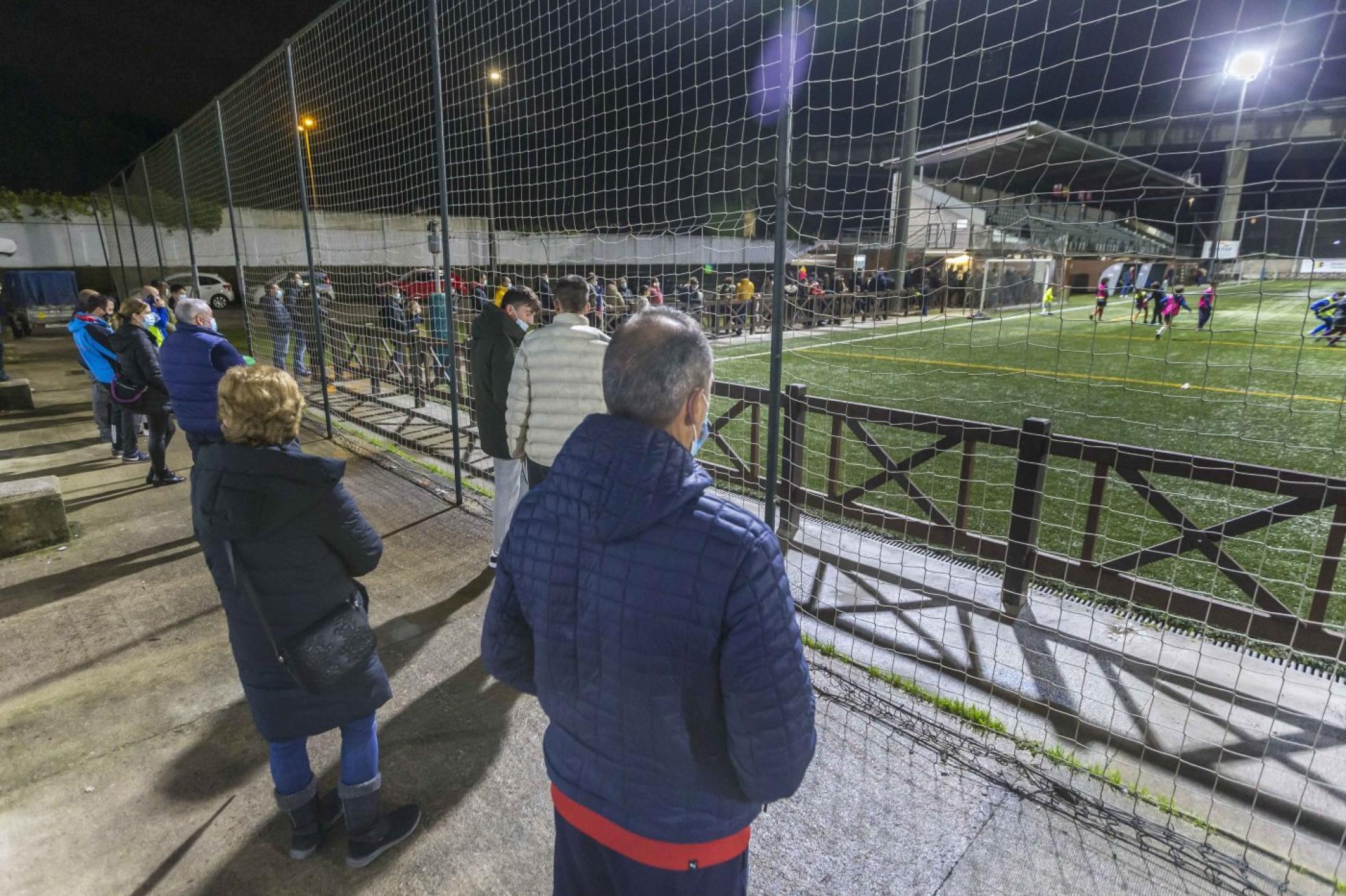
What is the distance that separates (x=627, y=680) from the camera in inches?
43.9

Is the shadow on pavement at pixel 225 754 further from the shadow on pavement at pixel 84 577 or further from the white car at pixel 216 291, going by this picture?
the white car at pixel 216 291

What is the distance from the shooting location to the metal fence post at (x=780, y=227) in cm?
254

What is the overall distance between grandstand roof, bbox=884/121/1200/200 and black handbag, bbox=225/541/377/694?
2794mm

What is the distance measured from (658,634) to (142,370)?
20.6 ft

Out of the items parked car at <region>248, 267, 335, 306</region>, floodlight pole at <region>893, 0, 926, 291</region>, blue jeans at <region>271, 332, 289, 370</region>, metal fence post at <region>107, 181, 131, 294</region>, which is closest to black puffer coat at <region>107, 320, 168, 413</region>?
parked car at <region>248, 267, 335, 306</region>

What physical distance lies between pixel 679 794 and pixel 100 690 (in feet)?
10.9

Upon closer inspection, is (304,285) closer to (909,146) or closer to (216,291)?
(909,146)

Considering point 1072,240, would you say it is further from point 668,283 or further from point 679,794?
point 668,283

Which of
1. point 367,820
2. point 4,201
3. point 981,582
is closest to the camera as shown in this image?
point 367,820

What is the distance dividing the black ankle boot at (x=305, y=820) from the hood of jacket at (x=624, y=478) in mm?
1734

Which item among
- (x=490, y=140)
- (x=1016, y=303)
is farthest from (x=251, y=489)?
(x=490, y=140)

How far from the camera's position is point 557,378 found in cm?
314

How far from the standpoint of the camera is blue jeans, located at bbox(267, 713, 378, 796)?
202 cm

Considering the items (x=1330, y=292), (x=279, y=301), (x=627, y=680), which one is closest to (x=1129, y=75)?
Result: (x=1330, y=292)
